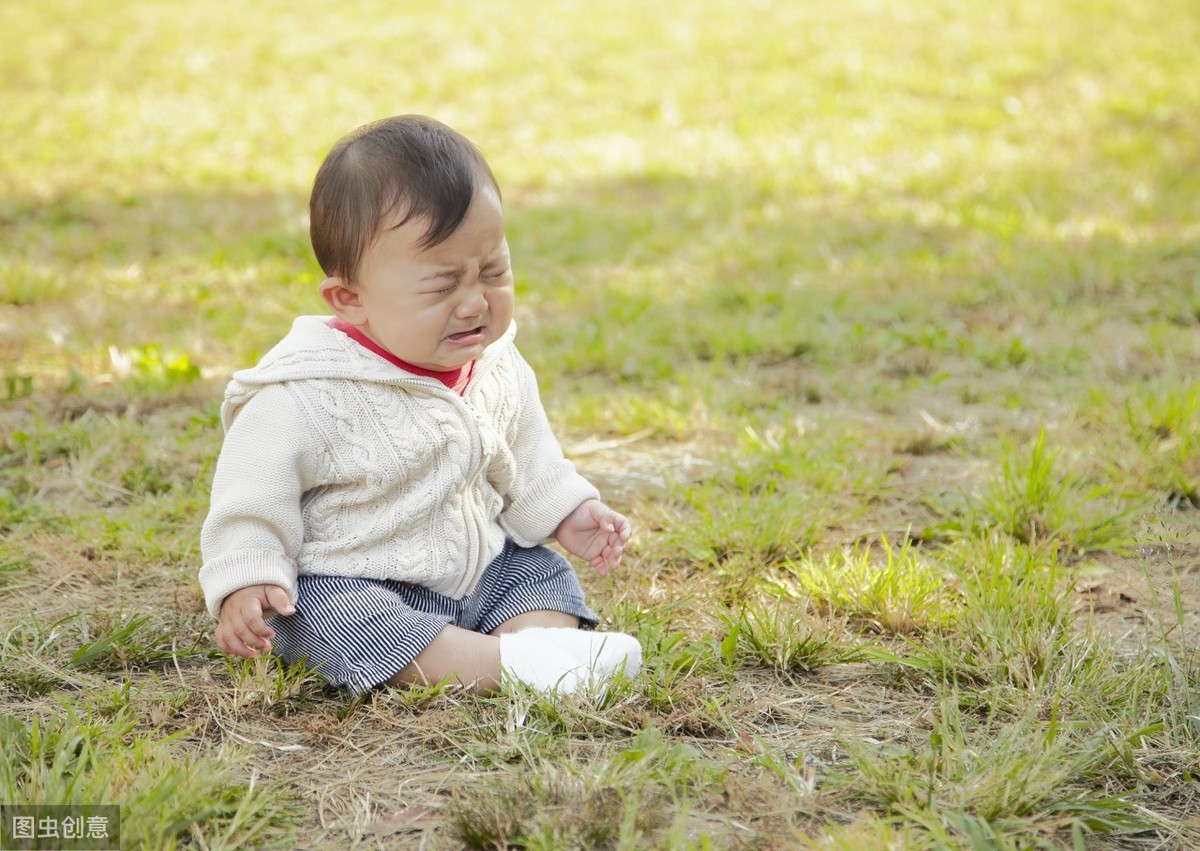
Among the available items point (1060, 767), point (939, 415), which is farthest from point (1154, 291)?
point (1060, 767)

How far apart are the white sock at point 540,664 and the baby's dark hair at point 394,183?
0.76 meters

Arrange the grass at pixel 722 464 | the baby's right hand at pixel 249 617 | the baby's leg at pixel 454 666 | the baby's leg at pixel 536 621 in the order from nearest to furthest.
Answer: the grass at pixel 722 464 < the baby's right hand at pixel 249 617 < the baby's leg at pixel 454 666 < the baby's leg at pixel 536 621

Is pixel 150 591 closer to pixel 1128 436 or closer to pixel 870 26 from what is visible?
pixel 1128 436

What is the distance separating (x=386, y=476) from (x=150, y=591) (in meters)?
0.74

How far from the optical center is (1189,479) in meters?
3.16

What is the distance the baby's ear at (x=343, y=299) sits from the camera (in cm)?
223

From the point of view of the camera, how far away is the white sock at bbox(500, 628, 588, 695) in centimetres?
214

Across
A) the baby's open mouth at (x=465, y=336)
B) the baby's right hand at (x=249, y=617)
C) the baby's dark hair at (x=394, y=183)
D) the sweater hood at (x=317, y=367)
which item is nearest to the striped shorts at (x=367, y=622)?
the baby's right hand at (x=249, y=617)

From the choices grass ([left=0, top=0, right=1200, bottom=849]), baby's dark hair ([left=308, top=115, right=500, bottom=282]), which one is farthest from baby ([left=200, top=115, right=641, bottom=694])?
grass ([left=0, top=0, right=1200, bottom=849])

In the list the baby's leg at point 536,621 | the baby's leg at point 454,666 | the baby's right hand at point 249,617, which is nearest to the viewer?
the baby's right hand at point 249,617

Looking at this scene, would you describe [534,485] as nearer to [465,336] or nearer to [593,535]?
[593,535]

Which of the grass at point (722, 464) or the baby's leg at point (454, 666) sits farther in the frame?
the baby's leg at point (454, 666)

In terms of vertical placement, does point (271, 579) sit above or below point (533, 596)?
above

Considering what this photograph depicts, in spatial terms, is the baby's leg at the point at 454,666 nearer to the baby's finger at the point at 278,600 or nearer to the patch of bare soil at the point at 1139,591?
the baby's finger at the point at 278,600
